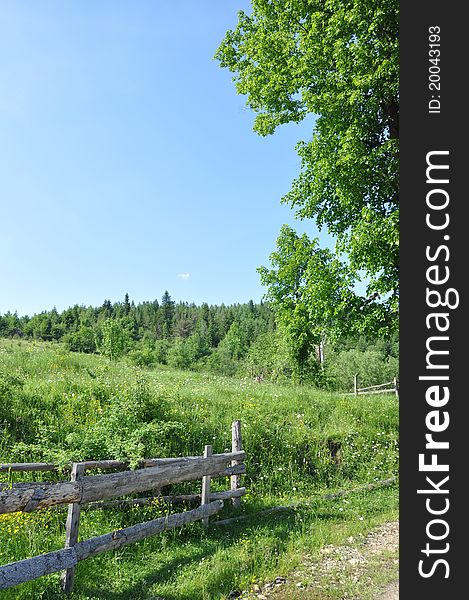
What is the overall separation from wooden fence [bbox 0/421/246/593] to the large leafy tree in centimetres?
618

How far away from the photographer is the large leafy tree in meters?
13.1

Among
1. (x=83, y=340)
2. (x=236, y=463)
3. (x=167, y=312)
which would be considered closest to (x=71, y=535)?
(x=236, y=463)

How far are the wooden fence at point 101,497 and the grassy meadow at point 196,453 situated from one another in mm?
288

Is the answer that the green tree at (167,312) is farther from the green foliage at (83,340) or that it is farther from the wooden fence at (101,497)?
the wooden fence at (101,497)

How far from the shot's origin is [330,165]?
14.2m

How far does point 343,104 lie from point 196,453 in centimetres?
1053

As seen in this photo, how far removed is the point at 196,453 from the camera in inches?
531

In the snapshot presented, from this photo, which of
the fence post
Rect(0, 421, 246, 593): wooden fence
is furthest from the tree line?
the fence post

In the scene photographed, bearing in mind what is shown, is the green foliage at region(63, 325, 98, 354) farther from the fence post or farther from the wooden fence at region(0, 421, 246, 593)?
the fence post

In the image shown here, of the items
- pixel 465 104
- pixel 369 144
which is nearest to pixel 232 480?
pixel 465 104

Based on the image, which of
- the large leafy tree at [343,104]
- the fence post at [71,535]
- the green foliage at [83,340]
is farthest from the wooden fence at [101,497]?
the green foliage at [83,340]

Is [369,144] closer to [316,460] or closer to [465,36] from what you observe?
[316,460]

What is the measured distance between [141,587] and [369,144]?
1302 cm

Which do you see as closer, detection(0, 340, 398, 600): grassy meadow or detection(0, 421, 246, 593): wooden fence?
detection(0, 421, 246, 593): wooden fence
